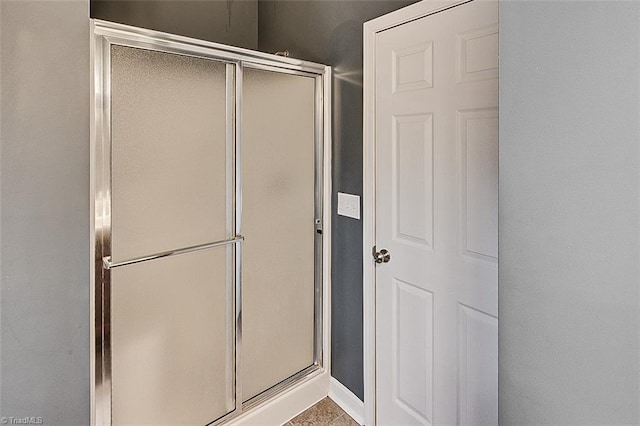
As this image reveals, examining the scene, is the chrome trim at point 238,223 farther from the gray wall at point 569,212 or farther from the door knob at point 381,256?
the gray wall at point 569,212

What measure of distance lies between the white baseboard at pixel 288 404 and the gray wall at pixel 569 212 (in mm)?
1442

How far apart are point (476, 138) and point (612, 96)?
2.63 ft

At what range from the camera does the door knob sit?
1889 millimetres

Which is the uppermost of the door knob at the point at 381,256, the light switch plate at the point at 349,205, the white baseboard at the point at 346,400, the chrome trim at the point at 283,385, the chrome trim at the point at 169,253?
the light switch plate at the point at 349,205

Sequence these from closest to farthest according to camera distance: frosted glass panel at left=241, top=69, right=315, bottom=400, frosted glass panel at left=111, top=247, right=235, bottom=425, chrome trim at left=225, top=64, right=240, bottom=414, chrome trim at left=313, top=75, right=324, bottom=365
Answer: frosted glass panel at left=111, top=247, right=235, bottom=425, chrome trim at left=225, top=64, right=240, bottom=414, frosted glass panel at left=241, top=69, right=315, bottom=400, chrome trim at left=313, top=75, right=324, bottom=365

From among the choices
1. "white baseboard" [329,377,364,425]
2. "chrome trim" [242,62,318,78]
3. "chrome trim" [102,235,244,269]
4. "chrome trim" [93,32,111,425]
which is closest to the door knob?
"chrome trim" [102,235,244,269]

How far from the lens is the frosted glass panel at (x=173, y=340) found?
1568 mm

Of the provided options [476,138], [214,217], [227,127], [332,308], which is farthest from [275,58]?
[332,308]

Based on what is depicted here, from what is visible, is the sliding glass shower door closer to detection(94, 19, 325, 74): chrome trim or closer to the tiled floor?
detection(94, 19, 325, 74): chrome trim

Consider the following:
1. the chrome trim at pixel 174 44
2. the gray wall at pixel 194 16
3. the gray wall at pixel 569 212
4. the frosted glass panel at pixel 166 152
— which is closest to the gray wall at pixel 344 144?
the chrome trim at pixel 174 44

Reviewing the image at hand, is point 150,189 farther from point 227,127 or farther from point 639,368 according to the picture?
point 639,368

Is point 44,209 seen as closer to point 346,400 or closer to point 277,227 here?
point 277,227

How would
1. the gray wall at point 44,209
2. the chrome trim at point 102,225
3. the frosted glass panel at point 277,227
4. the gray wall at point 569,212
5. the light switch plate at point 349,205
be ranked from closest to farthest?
the gray wall at point 569,212
the gray wall at point 44,209
the chrome trim at point 102,225
the frosted glass panel at point 277,227
the light switch plate at point 349,205

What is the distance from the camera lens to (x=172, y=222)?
166cm
